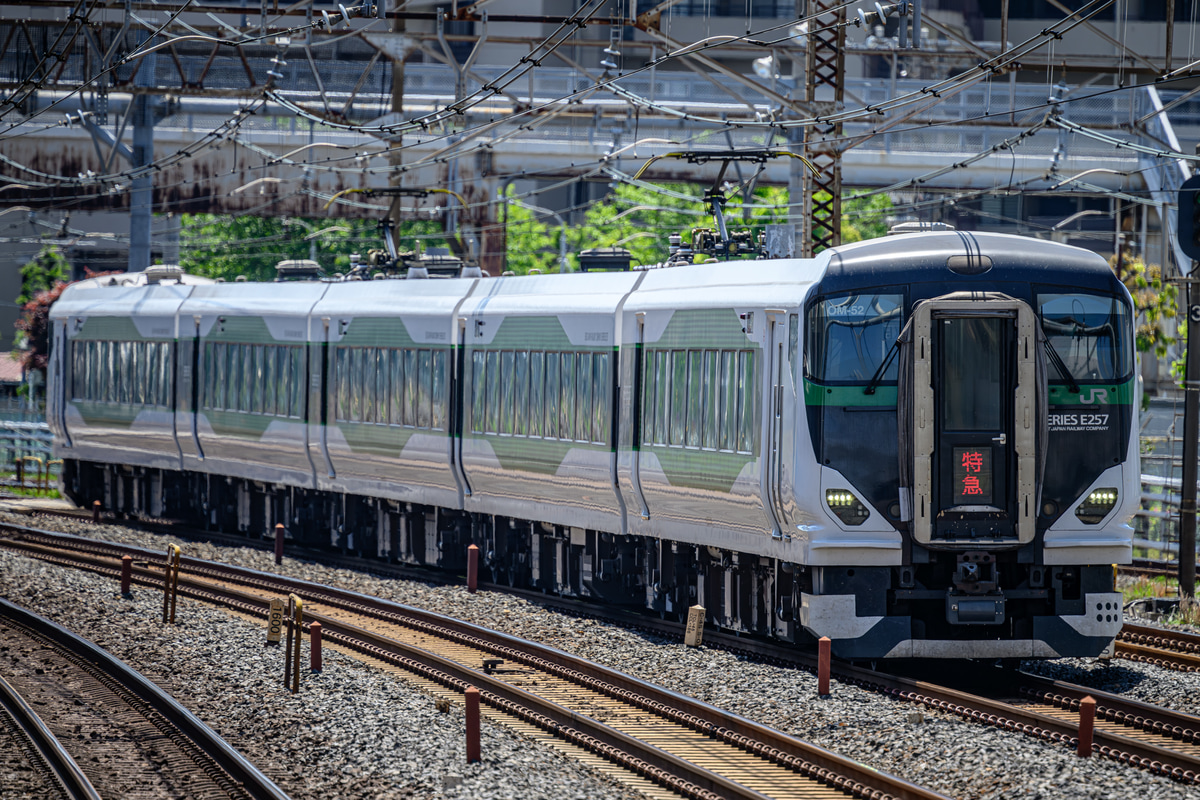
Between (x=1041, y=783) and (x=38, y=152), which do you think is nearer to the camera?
(x=1041, y=783)

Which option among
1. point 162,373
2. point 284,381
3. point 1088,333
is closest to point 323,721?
point 1088,333

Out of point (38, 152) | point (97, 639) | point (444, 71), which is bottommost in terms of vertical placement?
point (97, 639)

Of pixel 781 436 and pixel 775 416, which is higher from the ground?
pixel 775 416

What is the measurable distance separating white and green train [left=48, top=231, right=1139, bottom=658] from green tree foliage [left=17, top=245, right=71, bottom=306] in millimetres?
38954

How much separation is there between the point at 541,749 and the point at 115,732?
3426 mm

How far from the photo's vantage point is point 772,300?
587 inches

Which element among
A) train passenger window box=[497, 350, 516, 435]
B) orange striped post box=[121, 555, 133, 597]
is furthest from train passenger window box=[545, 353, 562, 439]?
orange striped post box=[121, 555, 133, 597]

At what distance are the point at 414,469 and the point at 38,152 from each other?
17.8 metres

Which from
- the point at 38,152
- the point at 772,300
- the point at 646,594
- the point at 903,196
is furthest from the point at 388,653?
the point at 903,196

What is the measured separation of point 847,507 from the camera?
14164 millimetres

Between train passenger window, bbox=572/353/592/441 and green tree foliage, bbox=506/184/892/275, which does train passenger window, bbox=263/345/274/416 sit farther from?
green tree foliage, bbox=506/184/892/275

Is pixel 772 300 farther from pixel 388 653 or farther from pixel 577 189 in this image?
pixel 577 189

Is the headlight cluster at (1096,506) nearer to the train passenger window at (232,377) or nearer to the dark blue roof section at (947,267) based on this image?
the dark blue roof section at (947,267)

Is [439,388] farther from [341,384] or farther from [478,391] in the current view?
[341,384]
